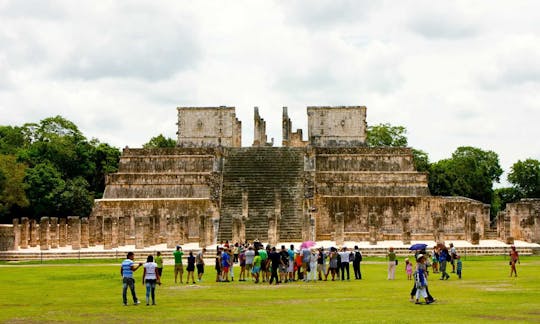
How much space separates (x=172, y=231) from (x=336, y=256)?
69.3 ft

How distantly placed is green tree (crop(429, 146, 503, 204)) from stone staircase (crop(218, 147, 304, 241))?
25525 mm

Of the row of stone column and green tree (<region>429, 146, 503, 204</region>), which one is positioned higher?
green tree (<region>429, 146, 503, 204</region>)

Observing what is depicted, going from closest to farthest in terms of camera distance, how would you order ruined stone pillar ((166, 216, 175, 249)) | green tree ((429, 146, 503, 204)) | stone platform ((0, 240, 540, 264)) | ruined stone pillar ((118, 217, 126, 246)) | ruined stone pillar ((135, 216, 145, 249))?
stone platform ((0, 240, 540, 264))
ruined stone pillar ((135, 216, 145, 249))
ruined stone pillar ((166, 216, 175, 249))
ruined stone pillar ((118, 217, 126, 246))
green tree ((429, 146, 503, 204))

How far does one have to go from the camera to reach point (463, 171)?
86.6m

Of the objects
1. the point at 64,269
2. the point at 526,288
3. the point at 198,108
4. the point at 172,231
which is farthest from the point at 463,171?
the point at 526,288

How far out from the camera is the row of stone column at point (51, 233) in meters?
51.0

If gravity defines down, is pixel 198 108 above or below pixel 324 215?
above

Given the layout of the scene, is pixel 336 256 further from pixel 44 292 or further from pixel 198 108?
pixel 198 108

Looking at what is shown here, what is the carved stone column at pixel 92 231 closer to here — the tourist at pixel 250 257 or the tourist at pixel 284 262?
the tourist at pixel 250 257

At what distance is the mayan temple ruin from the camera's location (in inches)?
2014

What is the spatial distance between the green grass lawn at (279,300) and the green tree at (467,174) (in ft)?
161

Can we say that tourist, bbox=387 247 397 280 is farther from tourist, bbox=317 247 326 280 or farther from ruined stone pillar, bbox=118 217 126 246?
ruined stone pillar, bbox=118 217 126 246

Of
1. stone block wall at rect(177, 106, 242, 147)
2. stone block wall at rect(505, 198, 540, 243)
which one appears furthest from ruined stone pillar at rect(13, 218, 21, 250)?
stone block wall at rect(505, 198, 540, 243)

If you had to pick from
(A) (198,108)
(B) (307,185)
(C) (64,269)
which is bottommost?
(C) (64,269)
